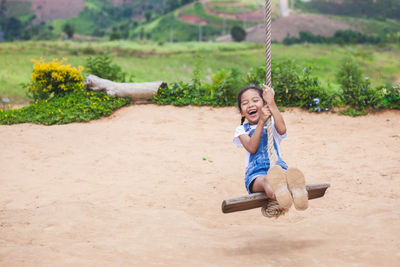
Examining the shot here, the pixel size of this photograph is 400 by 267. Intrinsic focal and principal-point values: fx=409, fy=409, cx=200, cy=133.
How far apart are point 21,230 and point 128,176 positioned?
219cm

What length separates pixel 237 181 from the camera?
18.2 feet

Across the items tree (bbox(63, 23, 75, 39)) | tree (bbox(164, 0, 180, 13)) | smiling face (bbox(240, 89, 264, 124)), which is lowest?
smiling face (bbox(240, 89, 264, 124))

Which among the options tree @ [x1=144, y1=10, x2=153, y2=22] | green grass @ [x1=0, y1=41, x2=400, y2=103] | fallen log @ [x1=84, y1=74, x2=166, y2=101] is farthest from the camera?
tree @ [x1=144, y1=10, x2=153, y2=22]

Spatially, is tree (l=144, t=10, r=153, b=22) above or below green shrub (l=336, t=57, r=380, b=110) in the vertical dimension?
above

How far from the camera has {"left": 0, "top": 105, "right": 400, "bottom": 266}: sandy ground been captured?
3.12 meters

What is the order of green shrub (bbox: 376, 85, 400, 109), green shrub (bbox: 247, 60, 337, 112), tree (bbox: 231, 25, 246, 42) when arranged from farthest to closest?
tree (bbox: 231, 25, 246, 42) < green shrub (bbox: 247, 60, 337, 112) < green shrub (bbox: 376, 85, 400, 109)

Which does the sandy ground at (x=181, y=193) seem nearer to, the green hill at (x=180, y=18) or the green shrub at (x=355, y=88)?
the green shrub at (x=355, y=88)

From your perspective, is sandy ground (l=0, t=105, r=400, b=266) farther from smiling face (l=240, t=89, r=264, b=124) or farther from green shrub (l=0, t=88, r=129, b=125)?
smiling face (l=240, t=89, r=264, b=124)

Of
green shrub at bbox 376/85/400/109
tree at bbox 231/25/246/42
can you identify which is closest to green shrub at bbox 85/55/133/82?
green shrub at bbox 376/85/400/109

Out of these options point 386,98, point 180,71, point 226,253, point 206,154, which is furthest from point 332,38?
point 226,253

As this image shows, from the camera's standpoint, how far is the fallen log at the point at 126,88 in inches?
374

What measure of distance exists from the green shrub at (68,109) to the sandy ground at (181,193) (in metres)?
0.31

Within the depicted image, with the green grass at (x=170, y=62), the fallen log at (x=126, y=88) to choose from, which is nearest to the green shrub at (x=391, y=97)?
the green grass at (x=170, y=62)

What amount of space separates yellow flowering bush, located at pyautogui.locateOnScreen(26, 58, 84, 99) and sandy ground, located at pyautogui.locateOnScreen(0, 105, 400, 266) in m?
1.60
